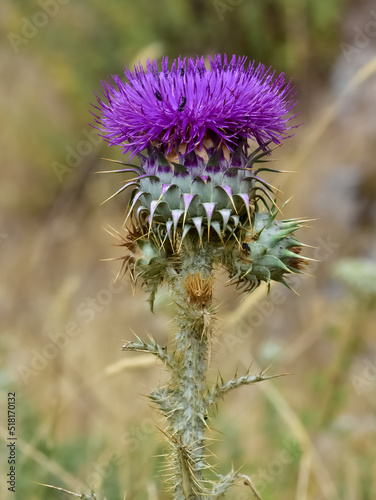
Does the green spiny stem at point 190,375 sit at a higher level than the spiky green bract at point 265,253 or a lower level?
lower

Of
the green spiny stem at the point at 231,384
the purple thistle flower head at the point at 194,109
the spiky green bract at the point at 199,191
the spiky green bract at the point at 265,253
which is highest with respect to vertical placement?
the purple thistle flower head at the point at 194,109

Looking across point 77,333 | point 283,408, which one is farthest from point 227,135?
point 77,333

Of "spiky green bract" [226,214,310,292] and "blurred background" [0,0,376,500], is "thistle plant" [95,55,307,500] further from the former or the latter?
"blurred background" [0,0,376,500]

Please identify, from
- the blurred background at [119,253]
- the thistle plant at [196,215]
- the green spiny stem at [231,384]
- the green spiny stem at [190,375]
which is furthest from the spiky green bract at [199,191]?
the blurred background at [119,253]

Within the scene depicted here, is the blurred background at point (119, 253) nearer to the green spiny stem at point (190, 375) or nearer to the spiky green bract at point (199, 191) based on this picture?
the spiky green bract at point (199, 191)

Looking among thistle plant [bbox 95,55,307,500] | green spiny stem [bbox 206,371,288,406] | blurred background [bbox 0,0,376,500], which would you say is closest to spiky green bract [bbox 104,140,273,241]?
thistle plant [bbox 95,55,307,500]

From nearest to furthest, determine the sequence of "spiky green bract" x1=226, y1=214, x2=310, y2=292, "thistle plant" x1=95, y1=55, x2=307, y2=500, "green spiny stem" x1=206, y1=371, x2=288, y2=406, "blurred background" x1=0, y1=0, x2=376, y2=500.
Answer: "green spiny stem" x1=206, y1=371, x2=288, y2=406, "thistle plant" x1=95, y1=55, x2=307, y2=500, "spiky green bract" x1=226, y1=214, x2=310, y2=292, "blurred background" x1=0, y1=0, x2=376, y2=500
